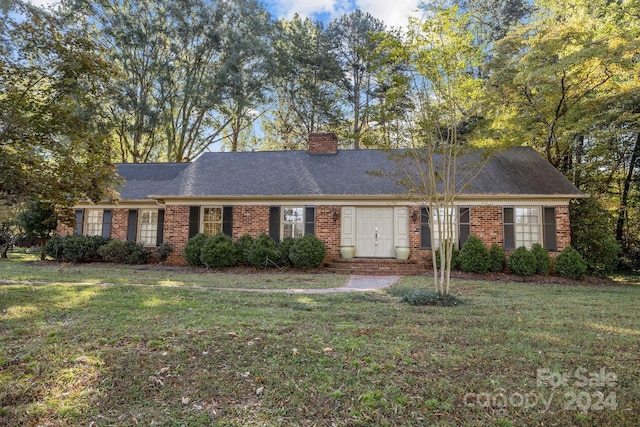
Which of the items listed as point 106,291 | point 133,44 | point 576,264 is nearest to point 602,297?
point 576,264

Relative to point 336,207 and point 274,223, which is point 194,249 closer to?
point 274,223

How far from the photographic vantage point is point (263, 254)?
1198 centimetres

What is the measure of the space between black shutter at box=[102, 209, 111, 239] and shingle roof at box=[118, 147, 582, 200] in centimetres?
103

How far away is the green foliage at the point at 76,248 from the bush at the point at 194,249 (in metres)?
4.04

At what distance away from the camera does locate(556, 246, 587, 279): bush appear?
35.7ft

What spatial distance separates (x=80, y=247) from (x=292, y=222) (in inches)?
322

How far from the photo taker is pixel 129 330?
431 centimetres

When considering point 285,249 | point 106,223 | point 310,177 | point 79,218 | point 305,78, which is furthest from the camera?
point 305,78

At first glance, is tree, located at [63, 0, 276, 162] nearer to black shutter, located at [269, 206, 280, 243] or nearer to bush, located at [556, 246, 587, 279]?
black shutter, located at [269, 206, 280, 243]

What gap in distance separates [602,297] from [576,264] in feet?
11.9

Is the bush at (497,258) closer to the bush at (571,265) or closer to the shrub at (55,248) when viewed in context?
the bush at (571,265)

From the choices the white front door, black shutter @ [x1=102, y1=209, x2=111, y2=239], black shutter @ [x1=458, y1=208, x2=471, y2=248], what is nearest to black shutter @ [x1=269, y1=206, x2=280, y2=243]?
the white front door

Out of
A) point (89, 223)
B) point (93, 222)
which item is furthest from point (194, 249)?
point (89, 223)

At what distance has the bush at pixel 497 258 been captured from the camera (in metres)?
11.5
